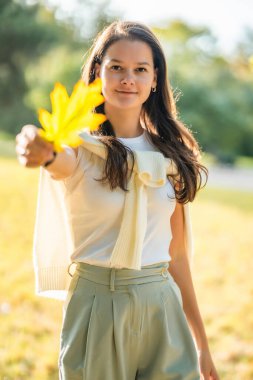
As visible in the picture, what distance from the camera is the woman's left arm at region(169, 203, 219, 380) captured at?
1903 mm

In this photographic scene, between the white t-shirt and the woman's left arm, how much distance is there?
167 mm

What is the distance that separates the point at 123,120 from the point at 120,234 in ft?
1.19

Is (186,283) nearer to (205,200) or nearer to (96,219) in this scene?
(96,219)

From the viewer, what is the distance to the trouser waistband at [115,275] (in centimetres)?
165

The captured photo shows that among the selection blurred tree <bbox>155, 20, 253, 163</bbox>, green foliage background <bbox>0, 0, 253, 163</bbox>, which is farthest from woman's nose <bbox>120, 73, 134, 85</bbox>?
blurred tree <bbox>155, 20, 253, 163</bbox>

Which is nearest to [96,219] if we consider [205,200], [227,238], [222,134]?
[227,238]

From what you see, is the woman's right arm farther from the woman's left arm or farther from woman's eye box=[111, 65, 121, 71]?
the woman's left arm

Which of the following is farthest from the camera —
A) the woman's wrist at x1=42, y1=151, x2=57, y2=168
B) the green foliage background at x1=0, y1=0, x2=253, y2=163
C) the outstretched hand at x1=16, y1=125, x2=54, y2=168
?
the green foliage background at x1=0, y1=0, x2=253, y2=163

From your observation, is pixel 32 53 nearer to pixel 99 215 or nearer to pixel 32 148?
pixel 99 215

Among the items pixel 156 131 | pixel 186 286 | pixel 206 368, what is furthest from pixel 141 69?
pixel 206 368

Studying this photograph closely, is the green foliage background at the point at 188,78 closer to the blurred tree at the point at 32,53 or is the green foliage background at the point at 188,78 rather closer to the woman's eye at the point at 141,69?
the blurred tree at the point at 32,53

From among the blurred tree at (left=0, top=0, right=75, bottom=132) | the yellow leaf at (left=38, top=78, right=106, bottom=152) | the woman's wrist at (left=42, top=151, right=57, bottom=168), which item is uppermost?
the blurred tree at (left=0, top=0, right=75, bottom=132)

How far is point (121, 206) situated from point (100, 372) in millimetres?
442

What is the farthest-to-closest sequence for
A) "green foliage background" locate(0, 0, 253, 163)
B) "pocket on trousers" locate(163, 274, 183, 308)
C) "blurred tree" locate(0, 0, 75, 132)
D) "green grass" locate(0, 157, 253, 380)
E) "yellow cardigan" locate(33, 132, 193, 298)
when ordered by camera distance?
"green foliage background" locate(0, 0, 253, 163) → "blurred tree" locate(0, 0, 75, 132) → "green grass" locate(0, 157, 253, 380) → "pocket on trousers" locate(163, 274, 183, 308) → "yellow cardigan" locate(33, 132, 193, 298)
